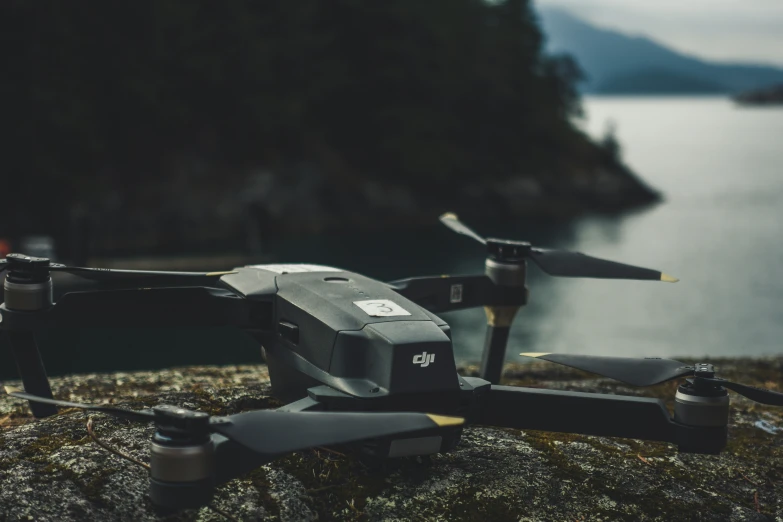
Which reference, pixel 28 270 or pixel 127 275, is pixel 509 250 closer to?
pixel 127 275

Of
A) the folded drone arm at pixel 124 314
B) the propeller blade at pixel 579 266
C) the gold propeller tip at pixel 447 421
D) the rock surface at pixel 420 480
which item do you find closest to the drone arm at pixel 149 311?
the folded drone arm at pixel 124 314

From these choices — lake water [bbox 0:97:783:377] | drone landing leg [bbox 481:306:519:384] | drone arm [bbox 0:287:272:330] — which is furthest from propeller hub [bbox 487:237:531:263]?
lake water [bbox 0:97:783:377]

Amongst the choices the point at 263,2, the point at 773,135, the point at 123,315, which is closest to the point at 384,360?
the point at 123,315

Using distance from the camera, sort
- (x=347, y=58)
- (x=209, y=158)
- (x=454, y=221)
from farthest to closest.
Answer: (x=347, y=58) → (x=209, y=158) → (x=454, y=221)

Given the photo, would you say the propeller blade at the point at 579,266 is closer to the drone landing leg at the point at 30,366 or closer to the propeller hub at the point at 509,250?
the propeller hub at the point at 509,250

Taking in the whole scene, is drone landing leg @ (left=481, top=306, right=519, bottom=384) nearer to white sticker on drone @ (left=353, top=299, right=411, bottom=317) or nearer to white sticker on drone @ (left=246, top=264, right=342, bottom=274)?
white sticker on drone @ (left=246, top=264, right=342, bottom=274)

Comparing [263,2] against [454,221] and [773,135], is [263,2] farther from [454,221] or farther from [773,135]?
[773,135]
